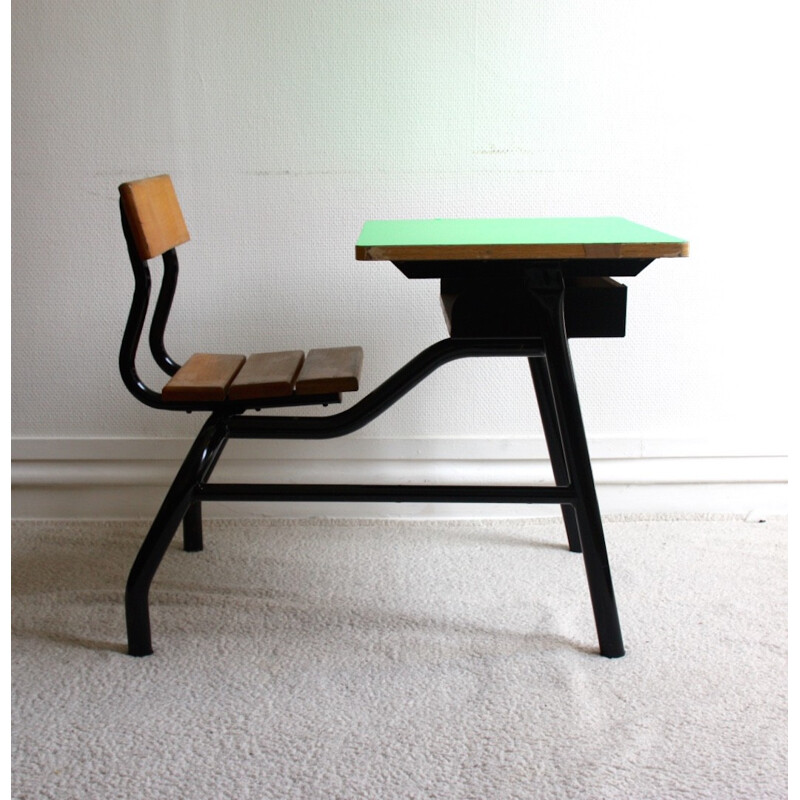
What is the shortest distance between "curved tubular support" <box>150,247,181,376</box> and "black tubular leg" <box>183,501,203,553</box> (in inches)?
13.1

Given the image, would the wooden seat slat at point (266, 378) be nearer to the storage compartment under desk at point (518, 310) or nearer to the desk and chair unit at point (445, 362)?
the desk and chair unit at point (445, 362)

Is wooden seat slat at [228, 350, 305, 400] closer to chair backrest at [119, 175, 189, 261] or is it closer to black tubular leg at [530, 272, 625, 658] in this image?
chair backrest at [119, 175, 189, 261]

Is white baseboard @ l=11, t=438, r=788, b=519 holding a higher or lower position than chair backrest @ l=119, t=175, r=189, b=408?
lower

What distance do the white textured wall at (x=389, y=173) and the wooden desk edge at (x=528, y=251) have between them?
808 mm

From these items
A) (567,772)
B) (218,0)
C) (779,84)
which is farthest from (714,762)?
(218,0)

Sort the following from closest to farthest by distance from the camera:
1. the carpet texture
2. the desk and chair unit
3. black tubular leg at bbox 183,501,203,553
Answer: the carpet texture → the desk and chair unit → black tubular leg at bbox 183,501,203,553

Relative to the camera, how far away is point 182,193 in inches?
87.1

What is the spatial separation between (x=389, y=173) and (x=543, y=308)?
797 millimetres

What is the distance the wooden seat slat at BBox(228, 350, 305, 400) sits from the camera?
1.65 metres

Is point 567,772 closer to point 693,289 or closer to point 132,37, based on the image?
point 693,289

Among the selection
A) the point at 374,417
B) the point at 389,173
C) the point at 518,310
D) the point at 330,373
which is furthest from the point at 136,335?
the point at 389,173

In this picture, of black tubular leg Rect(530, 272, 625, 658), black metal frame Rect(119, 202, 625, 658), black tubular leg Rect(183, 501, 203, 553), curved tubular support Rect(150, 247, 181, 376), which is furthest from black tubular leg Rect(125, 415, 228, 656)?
black tubular leg Rect(530, 272, 625, 658)

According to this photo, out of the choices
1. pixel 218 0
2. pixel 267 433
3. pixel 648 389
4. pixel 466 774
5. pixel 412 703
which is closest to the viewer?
pixel 466 774

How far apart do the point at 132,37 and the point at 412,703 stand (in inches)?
60.6
